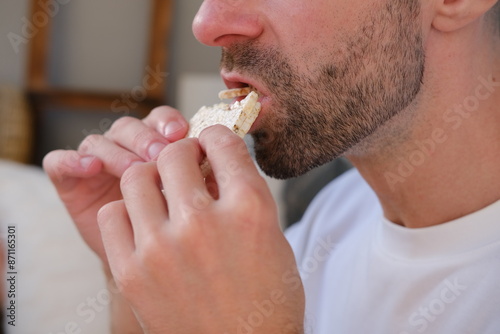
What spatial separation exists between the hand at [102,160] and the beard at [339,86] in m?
0.17

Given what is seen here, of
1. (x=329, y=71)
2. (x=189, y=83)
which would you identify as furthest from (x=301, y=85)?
(x=189, y=83)

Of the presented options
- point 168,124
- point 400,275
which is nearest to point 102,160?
point 168,124

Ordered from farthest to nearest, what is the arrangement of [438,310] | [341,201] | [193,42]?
[193,42] → [341,201] → [438,310]

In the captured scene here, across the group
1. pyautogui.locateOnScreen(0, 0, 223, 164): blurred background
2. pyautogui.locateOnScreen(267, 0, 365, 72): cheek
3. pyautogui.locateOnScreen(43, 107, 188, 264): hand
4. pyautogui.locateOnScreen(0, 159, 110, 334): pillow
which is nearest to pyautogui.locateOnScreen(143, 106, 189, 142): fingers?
pyautogui.locateOnScreen(43, 107, 188, 264): hand

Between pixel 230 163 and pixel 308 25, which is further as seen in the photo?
pixel 308 25

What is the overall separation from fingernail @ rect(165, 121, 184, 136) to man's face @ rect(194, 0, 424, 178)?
0.44ft

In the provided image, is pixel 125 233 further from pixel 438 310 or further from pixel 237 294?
pixel 438 310

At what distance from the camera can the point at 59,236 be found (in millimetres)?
1886

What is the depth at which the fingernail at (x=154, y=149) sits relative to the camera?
0.89 metres

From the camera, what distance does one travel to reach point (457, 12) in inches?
32.3

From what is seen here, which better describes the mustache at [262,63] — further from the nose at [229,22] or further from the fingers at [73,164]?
the fingers at [73,164]

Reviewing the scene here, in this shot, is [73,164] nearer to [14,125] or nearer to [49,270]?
[49,270]

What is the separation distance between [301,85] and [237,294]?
0.37m

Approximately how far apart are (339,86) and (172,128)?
290mm
